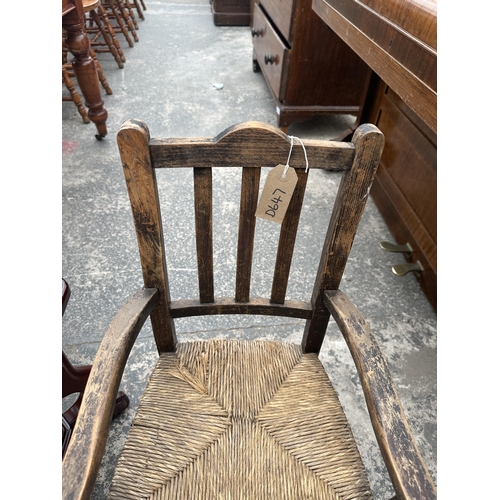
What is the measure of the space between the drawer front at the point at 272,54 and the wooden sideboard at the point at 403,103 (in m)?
0.54

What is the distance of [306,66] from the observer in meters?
2.32

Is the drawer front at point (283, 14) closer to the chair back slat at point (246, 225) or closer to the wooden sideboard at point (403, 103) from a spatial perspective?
the wooden sideboard at point (403, 103)

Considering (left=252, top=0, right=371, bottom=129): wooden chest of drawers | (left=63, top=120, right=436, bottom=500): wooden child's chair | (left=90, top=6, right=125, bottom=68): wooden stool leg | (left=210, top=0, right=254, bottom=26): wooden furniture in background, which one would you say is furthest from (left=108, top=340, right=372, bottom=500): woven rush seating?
(left=210, top=0, right=254, bottom=26): wooden furniture in background

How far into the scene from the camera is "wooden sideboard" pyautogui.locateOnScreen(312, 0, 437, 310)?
2.93 feet

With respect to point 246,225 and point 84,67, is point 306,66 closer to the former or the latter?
point 84,67

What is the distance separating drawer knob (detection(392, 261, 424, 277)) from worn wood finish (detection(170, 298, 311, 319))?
1.01 meters

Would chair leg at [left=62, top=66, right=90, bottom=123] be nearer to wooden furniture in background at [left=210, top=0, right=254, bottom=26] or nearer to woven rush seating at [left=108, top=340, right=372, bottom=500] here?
woven rush seating at [left=108, top=340, right=372, bottom=500]

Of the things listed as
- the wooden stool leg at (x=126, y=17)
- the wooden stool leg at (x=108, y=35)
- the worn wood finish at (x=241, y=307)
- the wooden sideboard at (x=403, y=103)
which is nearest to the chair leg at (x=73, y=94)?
the wooden stool leg at (x=108, y=35)

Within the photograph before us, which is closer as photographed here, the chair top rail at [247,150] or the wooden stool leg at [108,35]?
the chair top rail at [247,150]

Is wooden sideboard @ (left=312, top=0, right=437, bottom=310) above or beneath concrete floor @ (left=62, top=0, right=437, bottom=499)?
above

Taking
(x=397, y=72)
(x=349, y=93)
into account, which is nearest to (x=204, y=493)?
(x=397, y=72)

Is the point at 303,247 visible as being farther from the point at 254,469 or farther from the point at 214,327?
the point at 254,469

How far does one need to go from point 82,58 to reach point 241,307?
2.01 metres

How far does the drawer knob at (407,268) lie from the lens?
1.75 m
